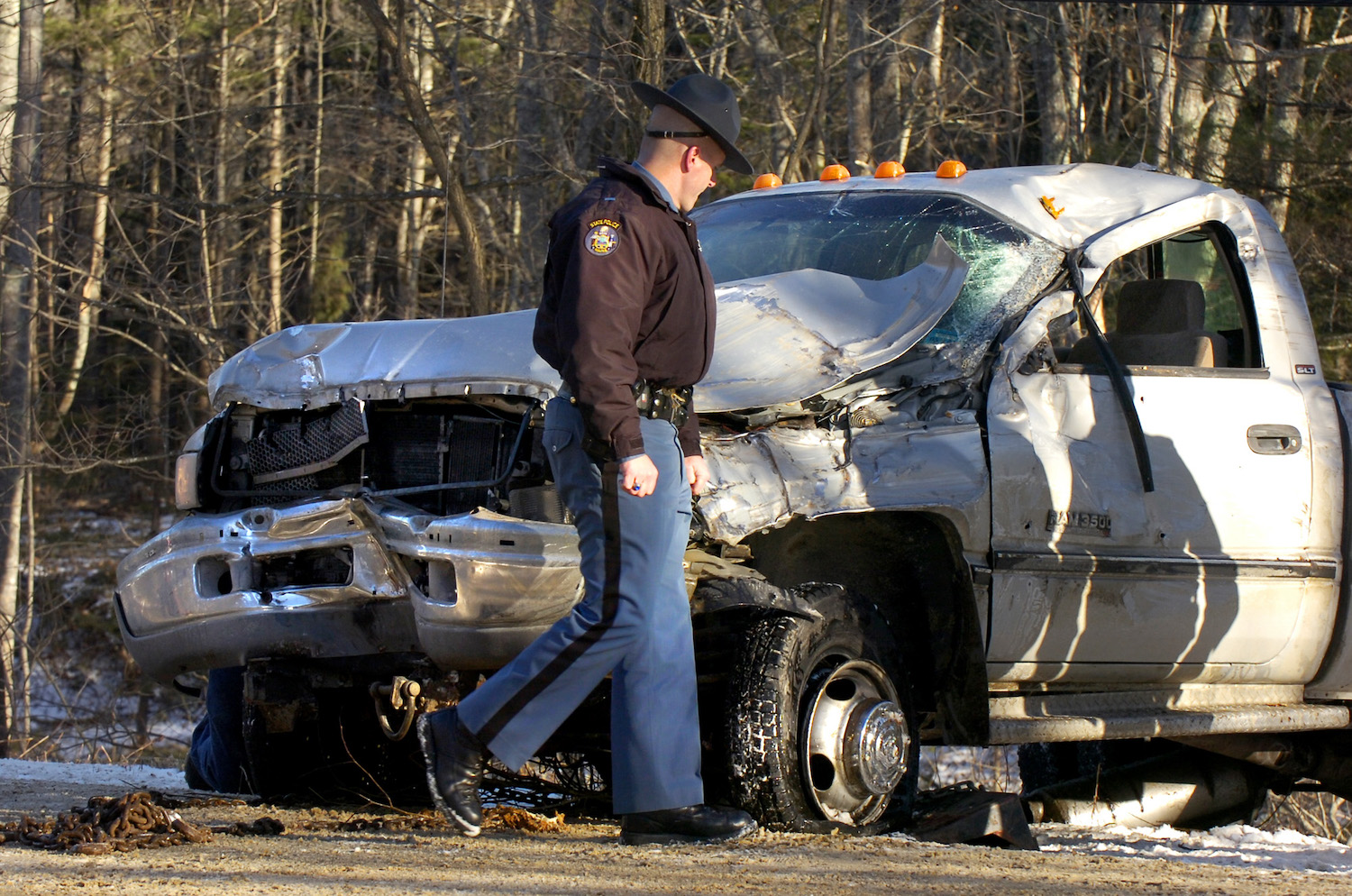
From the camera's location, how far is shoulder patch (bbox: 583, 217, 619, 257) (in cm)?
345

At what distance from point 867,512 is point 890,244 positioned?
1.10 meters

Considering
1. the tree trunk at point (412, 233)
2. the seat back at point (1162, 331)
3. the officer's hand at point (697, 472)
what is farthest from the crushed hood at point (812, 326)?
the tree trunk at point (412, 233)

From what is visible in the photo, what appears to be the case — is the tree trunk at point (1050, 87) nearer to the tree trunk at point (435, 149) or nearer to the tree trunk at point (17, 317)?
the tree trunk at point (435, 149)

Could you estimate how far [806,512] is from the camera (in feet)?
13.3

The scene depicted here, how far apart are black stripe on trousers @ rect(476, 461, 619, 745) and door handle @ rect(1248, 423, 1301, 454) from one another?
8.19 feet

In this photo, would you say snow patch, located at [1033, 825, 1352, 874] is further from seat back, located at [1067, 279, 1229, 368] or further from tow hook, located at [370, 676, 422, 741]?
tow hook, located at [370, 676, 422, 741]

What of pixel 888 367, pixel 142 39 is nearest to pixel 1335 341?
pixel 888 367

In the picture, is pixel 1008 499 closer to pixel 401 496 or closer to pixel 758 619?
pixel 758 619

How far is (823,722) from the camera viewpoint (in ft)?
13.3

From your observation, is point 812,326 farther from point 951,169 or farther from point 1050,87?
Answer: point 1050,87

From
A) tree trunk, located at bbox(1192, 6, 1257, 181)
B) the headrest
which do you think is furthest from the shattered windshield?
tree trunk, located at bbox(1192, 6, 1257, 181)

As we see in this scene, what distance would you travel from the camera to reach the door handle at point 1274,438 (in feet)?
16.3

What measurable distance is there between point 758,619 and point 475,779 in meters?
0.89

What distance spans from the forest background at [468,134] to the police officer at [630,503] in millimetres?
6373
